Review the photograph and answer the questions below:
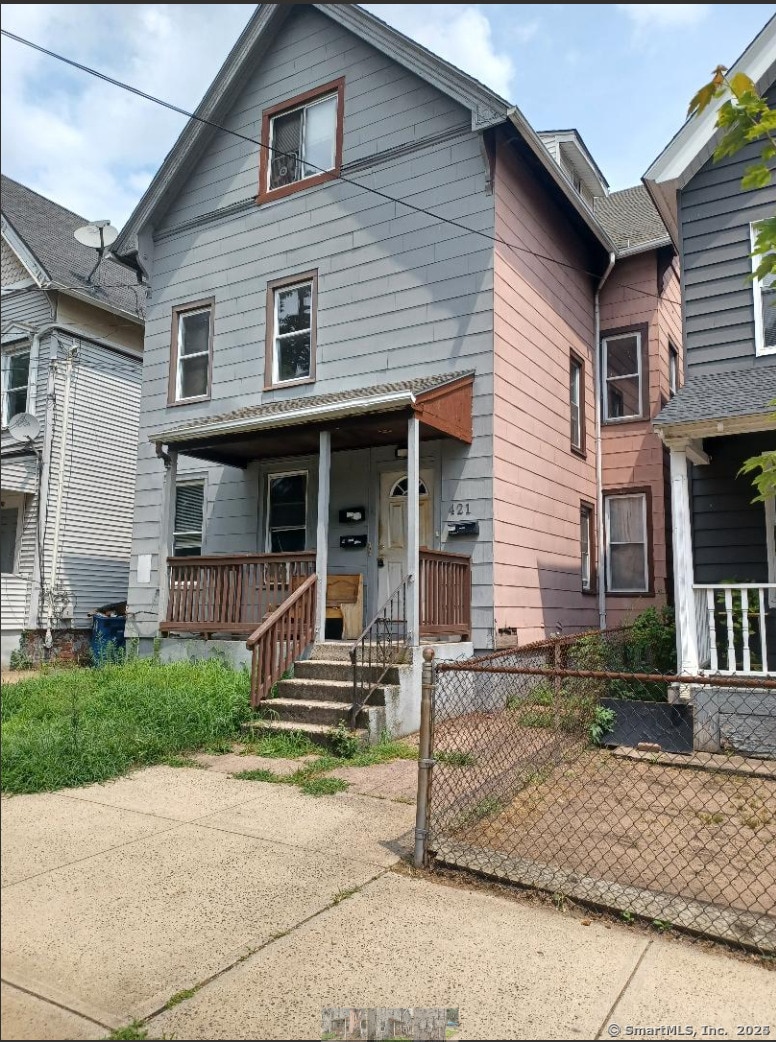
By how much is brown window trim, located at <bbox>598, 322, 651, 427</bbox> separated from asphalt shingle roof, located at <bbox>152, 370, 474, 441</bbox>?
4.41 metres

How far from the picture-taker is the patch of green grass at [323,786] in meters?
5.55

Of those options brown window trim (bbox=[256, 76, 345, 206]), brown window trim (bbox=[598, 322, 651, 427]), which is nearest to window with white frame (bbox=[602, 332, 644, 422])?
brown window trim (bbox=[598, 322, 651, 427])

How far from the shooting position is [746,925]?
3.38 metres

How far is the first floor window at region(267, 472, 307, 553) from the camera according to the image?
36.2 ft

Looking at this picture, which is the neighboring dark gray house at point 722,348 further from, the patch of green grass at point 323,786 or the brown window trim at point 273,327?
the brown window trim at point 273,327

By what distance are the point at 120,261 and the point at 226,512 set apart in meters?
5.14

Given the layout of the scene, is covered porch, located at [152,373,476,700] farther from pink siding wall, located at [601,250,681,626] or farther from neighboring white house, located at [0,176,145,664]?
neighboring white house, located at [0,176,145,664]

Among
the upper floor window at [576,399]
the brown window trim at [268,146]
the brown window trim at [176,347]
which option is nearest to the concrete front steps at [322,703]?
the brown window trim at [176,347]

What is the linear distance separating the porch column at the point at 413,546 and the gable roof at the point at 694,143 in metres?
4.55

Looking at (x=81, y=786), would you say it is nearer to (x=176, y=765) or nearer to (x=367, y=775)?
(x=176, y=765)

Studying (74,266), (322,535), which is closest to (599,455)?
(322,535)

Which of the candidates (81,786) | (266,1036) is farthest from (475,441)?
(266,1036)

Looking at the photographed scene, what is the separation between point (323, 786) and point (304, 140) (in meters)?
9.98

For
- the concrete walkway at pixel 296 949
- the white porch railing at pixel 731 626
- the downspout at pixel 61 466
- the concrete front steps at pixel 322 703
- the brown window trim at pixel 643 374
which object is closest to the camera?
the concrete walkway at pixel 296 949
